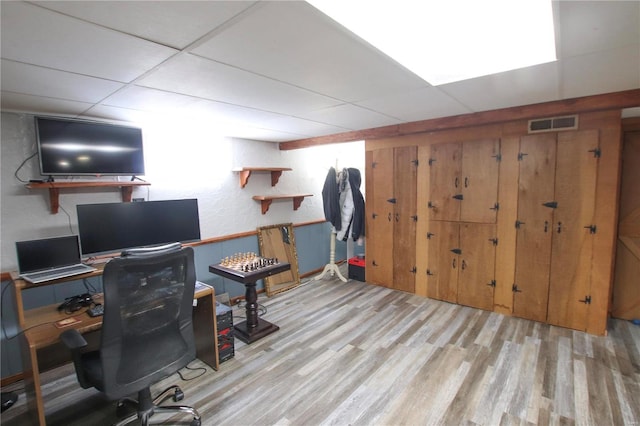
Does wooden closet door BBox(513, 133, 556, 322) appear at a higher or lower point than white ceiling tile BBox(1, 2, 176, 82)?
lower

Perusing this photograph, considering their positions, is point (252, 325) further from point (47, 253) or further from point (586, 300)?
point (586, 300)

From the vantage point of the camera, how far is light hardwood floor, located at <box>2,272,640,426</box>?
6.63 ft

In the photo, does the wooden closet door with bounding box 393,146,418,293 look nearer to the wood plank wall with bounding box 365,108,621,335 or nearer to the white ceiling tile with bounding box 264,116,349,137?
the wood plank wall with bounding box 365,108,621,335

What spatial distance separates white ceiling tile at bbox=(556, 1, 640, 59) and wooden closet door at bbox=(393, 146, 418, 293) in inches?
92.6

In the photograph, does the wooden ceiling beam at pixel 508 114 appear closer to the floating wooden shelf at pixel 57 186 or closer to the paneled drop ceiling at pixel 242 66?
the paneled drop ceiling at pixel 242 66

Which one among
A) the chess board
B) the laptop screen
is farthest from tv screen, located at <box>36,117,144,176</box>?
the chess board

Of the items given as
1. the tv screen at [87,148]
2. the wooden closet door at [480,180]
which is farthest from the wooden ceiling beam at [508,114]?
the tv screen at [87,148]

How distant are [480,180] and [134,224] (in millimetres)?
3618

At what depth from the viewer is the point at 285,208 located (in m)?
4.74

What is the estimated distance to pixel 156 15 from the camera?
116 cm

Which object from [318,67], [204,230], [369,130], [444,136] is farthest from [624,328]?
[204,230]

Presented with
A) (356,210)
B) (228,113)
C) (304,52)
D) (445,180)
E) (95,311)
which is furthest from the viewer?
(356,210)

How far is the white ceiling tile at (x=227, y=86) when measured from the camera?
1688 mm

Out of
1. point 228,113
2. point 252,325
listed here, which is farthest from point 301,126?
point 252,325
